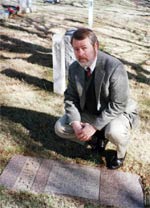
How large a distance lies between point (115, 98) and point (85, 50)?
0.51 meters

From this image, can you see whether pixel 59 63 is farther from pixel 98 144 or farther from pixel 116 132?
pixel 116 132

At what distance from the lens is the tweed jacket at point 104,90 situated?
2.96 metres

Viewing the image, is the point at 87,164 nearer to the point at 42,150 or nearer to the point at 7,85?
the point at 42,150

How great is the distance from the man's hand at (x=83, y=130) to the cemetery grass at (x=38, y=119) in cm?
47

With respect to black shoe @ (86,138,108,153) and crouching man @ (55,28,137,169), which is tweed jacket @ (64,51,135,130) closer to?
crouching man @ (55,28,137,169)

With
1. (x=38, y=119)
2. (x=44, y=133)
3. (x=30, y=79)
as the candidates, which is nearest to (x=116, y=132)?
(x=44, y=133)

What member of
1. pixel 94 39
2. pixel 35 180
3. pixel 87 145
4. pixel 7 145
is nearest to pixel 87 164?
pixel 87 145

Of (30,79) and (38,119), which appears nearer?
(38,119)

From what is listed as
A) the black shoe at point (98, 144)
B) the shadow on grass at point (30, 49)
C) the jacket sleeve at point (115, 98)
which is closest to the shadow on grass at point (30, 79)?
the shadow on grass at point (30, 49)

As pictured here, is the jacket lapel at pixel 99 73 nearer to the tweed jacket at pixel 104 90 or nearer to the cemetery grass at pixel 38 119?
the tweed jacket at pixel 104 90

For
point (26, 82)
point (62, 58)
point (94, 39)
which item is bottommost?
point (26, 82)

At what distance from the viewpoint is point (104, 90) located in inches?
119

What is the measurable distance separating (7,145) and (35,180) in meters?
0.65

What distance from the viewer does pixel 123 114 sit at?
3.20 m
